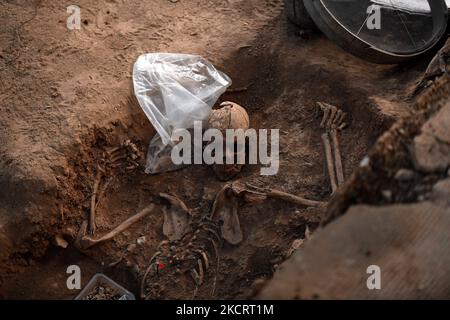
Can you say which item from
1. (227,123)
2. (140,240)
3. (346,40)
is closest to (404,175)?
(227,123)

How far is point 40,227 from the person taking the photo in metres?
3.89

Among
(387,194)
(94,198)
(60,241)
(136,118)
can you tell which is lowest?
(60,241)

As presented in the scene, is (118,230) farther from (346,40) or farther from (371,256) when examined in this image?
(346,40)

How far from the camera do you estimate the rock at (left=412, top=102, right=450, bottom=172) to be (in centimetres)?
276

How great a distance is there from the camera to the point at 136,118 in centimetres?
437

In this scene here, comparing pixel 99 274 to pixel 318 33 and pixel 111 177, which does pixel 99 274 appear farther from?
pixel 318 33

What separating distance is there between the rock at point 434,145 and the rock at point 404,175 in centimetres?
5

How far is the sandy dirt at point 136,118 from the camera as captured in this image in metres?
3.84

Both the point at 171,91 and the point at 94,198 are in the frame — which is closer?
the point at 94,198

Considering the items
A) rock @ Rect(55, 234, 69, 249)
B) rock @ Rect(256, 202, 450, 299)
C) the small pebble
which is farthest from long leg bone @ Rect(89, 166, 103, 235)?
the small pebble

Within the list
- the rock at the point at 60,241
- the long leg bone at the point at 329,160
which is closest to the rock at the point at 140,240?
the rock at the point at 60,241

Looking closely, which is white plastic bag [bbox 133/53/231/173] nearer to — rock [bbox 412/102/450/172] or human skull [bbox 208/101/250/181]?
human skull [bbox 208/101/250/181]

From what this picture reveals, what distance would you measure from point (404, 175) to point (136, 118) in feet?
7.25

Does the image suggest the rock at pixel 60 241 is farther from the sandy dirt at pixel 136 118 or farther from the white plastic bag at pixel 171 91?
the white plastic bag at pixel 171 91
